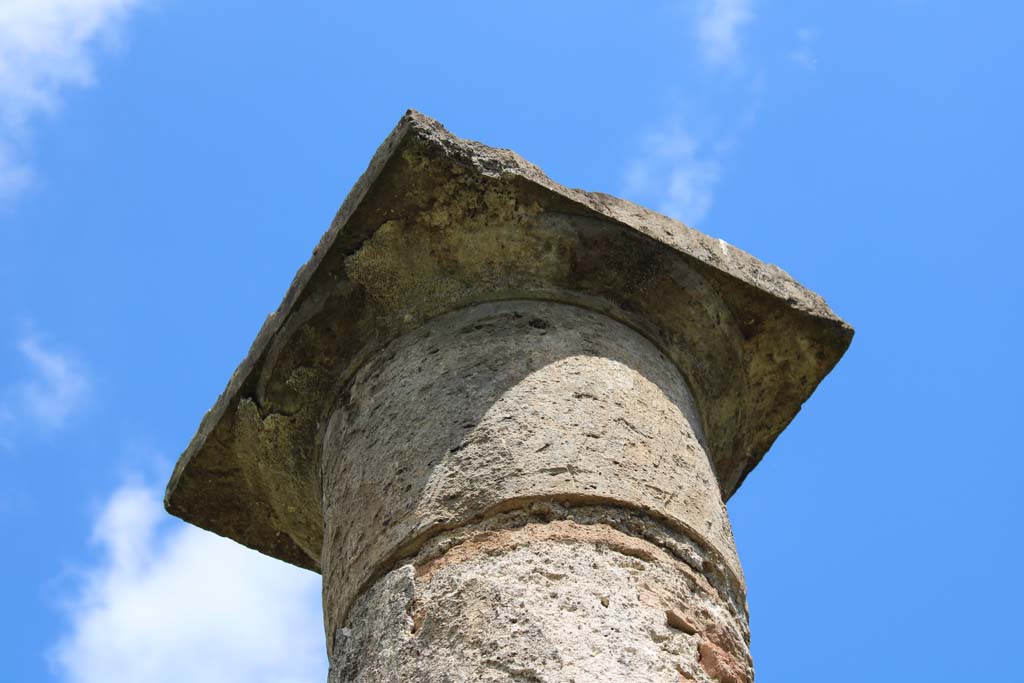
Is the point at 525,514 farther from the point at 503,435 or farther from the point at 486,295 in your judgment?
the point at 486,295

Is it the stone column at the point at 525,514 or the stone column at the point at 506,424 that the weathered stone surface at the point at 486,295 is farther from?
the stone column at the point at 525,514

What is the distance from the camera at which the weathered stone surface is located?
4.15 meters

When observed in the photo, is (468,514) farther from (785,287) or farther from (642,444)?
(785,287)

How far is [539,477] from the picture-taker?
11.3ft

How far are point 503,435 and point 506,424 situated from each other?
0.05m

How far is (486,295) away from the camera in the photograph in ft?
13.8

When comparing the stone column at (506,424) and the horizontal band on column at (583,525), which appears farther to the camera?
the horizontal band on column at (583,525)

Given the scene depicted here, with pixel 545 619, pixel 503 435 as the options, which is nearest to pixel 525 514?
pixel 503 435

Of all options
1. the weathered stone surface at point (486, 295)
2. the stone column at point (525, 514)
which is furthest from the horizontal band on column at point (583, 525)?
the weathered stone surface at point (486, 295)

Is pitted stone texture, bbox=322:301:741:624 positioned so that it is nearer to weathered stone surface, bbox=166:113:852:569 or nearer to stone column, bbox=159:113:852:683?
stone column, bbox=159:113:852:683

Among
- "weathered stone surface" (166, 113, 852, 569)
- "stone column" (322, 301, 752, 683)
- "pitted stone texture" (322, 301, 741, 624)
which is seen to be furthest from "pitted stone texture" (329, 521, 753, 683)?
"weathered stone surface" (166, 113, 852, 569)

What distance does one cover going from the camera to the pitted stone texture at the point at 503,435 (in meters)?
3.48

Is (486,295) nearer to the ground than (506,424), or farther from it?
farther from it

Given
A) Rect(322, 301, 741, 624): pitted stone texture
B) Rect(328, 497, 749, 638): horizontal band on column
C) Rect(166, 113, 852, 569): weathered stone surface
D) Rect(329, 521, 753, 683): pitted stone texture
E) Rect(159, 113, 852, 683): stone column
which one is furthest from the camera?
Rect(166, 113, 852, 569): weathered stone surface
